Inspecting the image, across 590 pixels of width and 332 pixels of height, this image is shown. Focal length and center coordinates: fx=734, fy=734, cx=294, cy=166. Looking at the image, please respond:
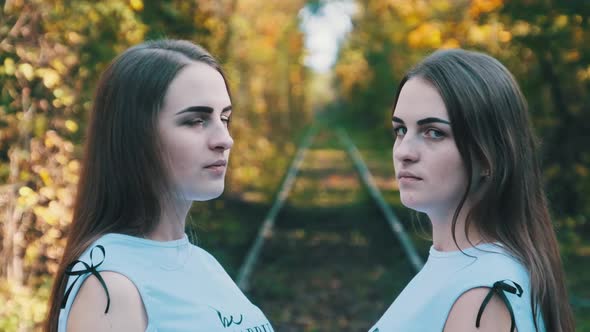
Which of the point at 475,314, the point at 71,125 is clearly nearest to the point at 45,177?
the point at 71,125

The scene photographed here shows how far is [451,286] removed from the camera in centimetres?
188

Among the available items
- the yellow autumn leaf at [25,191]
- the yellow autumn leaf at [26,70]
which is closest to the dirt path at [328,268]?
the yellow autumn leaf at [25,191]

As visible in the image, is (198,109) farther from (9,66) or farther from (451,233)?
(9,66)

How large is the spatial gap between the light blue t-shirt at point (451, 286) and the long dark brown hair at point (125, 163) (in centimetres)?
73

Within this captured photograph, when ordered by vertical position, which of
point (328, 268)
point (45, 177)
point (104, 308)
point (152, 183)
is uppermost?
point (152, 183)

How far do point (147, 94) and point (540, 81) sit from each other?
786cm

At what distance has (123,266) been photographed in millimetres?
1842

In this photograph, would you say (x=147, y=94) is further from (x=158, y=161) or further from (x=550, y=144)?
(x=550, y=144)

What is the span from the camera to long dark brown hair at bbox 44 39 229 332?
1946 mm

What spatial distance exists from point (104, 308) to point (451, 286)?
87 centimetres

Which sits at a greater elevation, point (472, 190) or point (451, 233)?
point (472, 190)

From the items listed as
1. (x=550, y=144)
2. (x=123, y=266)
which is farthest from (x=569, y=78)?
(x=123, y=266)

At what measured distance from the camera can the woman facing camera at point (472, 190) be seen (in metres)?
1.88

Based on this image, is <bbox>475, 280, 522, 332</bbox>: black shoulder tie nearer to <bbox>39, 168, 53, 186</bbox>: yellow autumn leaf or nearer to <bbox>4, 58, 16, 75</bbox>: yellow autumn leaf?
<bbox>4, 58, 16, 75</bbox>: yellow autumn leaf
